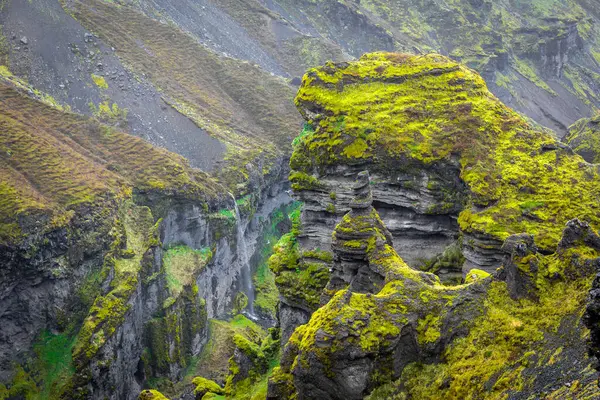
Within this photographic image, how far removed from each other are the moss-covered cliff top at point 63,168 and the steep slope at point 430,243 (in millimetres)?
23348

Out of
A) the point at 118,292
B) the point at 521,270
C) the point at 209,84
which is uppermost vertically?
the point at 521,270

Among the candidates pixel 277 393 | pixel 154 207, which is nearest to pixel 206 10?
pixel 154 207

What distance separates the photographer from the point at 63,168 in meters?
54.2

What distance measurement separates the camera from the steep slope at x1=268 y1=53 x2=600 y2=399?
14649mm

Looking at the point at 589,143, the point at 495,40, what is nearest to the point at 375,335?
the point at 589,143

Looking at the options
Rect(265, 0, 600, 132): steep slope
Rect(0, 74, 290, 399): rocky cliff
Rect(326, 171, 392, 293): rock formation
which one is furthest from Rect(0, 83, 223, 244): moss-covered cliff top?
Rect(265, 0, 600, 132): steep slope

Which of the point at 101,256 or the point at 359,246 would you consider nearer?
the point at 359,246

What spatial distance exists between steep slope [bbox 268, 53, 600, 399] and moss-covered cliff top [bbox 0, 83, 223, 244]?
2335 cm

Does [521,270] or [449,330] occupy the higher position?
[521,270]

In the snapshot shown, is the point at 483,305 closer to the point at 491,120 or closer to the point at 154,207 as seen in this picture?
the point at 491,120

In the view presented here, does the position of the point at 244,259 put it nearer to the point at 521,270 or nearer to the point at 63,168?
the point at 63,168

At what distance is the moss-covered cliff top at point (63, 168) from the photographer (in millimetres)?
47250

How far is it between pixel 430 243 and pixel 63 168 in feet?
114

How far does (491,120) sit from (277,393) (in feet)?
65.7
